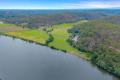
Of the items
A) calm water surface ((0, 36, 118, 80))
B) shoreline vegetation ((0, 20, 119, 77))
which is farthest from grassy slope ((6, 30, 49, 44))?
calm water surface ((0, 36, 118, 80))

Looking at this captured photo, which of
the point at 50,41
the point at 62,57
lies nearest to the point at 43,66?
the point at 62,57

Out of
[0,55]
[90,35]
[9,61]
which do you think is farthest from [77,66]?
[90,35]

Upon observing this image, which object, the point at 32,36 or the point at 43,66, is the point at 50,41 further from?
the point at 43,66

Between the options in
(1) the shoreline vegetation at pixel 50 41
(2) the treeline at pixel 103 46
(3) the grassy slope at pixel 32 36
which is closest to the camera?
(2) the treeline at pixel 103 46

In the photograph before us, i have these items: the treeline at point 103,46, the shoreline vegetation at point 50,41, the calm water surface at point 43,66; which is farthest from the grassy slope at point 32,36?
the calm water surface at point 43,66

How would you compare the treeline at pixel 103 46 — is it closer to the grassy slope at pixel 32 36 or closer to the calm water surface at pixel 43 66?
the calm water surface at pixel 43 66

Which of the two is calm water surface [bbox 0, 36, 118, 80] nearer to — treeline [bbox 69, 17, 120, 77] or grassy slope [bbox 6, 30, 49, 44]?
treeline [bbox 69, 17, 120, 77]

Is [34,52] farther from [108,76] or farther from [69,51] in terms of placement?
[108,76]

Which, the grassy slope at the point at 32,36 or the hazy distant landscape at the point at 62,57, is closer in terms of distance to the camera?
the hazy distant landscape at the point at 62,57
